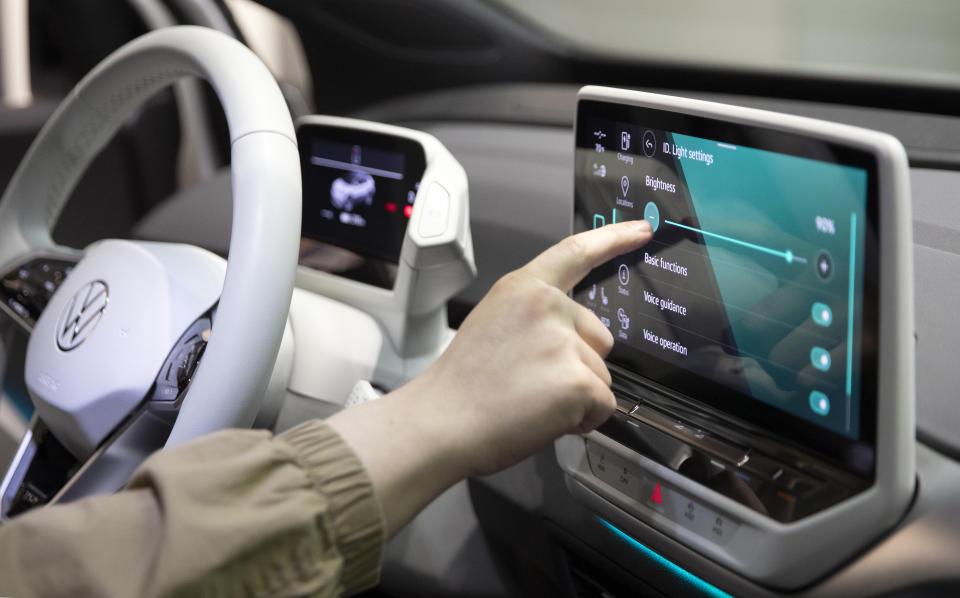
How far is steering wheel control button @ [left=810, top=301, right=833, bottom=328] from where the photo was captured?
1.78ft

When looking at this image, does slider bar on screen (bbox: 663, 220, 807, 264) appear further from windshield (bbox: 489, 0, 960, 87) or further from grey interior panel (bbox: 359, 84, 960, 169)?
windshield (bbox: 489, 0, 960, 87)

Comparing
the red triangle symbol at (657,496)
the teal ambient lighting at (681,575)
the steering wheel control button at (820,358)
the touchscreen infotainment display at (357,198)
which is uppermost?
the steering wheel control button at (820,358)

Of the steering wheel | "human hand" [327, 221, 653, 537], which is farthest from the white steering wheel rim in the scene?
"human hand" [327, 221, 653, 537]

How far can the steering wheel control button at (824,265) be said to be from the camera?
Result: 534 millimetres

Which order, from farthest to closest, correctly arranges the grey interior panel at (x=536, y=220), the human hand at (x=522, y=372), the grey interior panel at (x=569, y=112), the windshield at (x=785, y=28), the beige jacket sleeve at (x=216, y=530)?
the windshield at (x=785, y=28), the grey interior panel at (x=569, y=112), the grey interior panel at (x=536, y=220), the human hand at (x=522, y=372), the beige jacket sleeve at (x=216, y=530)

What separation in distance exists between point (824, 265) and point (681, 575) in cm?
29

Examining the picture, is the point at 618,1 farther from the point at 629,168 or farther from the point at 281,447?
the point at 281,447

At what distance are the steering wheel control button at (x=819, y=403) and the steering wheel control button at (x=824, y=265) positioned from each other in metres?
0.08

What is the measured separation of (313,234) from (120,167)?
49.1 inches

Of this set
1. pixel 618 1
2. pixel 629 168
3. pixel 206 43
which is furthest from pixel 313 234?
pixel 618 1

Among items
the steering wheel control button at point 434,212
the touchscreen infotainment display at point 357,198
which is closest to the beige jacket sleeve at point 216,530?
the steering wheel control button at point 434,212

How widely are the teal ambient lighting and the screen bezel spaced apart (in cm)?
40

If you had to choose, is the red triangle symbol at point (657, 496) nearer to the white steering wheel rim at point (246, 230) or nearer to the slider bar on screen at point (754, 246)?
the slider bar on screen at point (754, 246)

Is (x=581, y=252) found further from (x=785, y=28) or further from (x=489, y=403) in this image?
(x=785, y=28)
